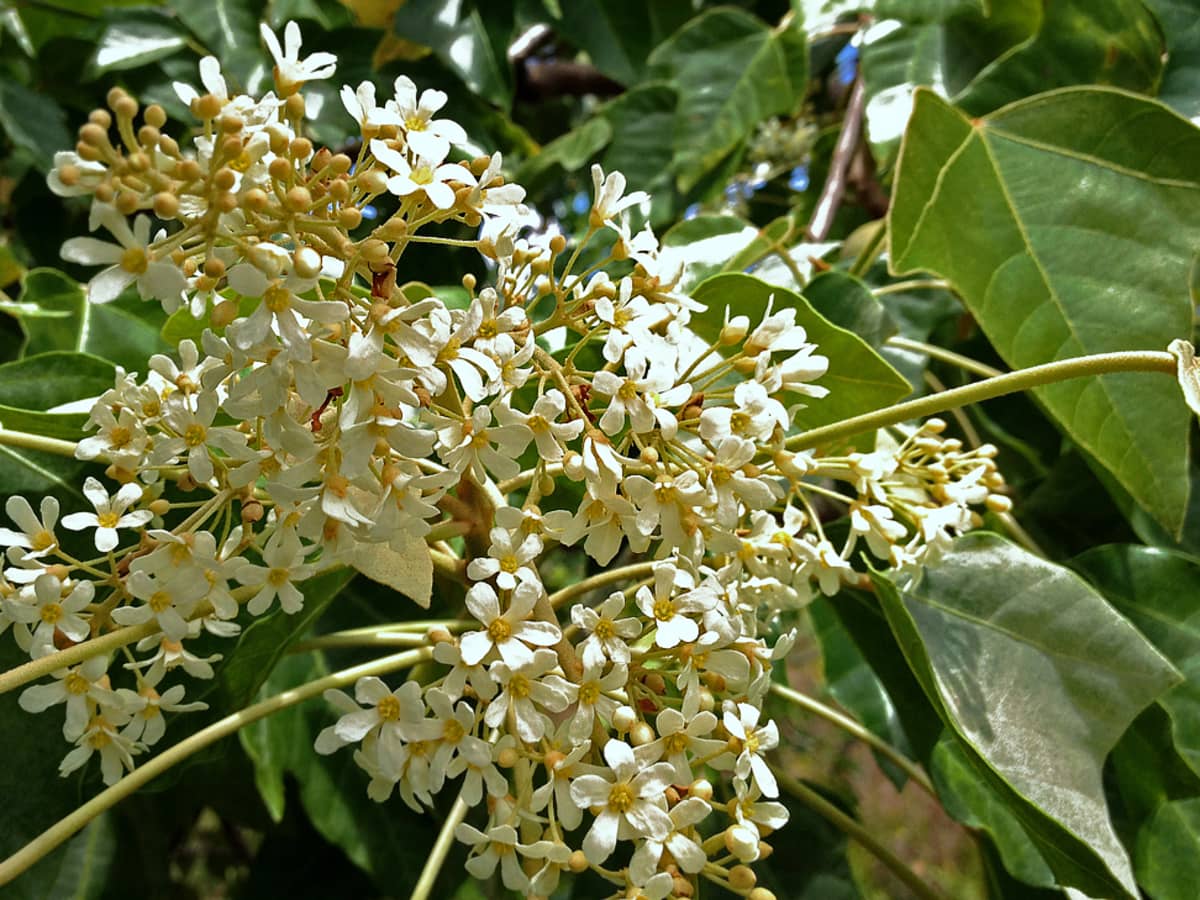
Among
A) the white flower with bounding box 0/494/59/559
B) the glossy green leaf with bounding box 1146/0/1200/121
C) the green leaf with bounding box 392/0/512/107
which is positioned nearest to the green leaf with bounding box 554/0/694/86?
the green leaf with bounding box 392/0/512/107

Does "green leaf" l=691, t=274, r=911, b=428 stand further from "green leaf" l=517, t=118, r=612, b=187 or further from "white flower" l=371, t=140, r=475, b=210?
"green leaf" l=517, t=118, r=612, b=187

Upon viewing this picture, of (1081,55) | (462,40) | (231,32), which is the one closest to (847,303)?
(1081,55)

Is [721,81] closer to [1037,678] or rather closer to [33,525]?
[1037,678]

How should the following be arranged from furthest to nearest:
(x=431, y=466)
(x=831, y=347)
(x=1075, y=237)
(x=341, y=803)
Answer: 1. (x=341, y=803)
2. (x=1075, y=237)
3. (x=831, y=347)
4. (x=431, y=466)

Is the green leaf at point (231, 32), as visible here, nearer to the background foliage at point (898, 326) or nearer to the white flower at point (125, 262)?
the background foliage at point (898, 326)

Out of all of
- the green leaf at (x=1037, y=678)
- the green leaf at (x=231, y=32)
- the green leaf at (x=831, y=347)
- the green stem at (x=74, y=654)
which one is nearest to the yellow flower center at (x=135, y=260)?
the green stem at (x=74, y=654)

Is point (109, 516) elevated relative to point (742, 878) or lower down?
elevated

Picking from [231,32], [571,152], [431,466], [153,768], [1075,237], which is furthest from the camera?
[571,152]
